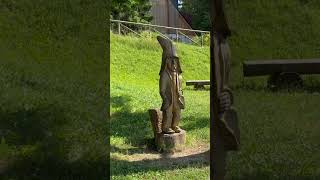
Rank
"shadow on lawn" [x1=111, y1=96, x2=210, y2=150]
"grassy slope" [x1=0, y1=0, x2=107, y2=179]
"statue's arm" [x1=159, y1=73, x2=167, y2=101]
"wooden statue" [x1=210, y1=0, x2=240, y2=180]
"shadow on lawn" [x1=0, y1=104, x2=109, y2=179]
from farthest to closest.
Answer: "shadow on lawn" [x1=111, y1=96, x2=210, y2=150] < "statue's arm" [x1=159, y1=73, x2=167, y2=101] < "grassy slope" [x1=0, y1=0, x2=107, y2=179] < "shadow on lawn" [x1=0, y1=104, x2=109, y2=179] < "wooden statue" [x1=210, y1=0, x2=240, y2=180]

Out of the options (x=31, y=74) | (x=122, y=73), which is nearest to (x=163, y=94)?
(x=31, y=74)

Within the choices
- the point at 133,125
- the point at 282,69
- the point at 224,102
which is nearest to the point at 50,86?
the point at 282,69

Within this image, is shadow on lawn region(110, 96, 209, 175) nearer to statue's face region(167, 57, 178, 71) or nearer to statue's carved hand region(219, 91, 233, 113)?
statue's face region(167, 57, 178, 71)

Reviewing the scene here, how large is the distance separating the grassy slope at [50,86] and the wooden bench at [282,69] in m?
1.41

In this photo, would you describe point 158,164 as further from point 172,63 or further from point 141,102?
point 141,102

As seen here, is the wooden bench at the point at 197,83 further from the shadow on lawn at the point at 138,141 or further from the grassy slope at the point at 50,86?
the grassy slope at the point at 50,86

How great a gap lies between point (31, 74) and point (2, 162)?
2.85 feet

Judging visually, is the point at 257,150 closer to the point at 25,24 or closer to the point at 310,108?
the point at 310,108

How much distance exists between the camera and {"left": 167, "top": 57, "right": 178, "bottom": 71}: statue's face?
275 inches

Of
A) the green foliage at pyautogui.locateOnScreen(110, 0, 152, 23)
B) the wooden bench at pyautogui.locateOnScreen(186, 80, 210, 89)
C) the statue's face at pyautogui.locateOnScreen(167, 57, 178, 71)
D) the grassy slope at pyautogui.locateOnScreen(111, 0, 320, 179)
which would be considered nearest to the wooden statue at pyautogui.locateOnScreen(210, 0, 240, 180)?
the grassy slope at pyautogui.locateOnScreen(111, 0, 320, 179)

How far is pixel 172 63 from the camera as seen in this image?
23.1 feet

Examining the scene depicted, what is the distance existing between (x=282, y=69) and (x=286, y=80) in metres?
0.27

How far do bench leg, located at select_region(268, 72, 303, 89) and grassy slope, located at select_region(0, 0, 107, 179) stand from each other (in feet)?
5.25

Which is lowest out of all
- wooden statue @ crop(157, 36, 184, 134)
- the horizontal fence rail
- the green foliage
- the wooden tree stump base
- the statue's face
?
the wooden tree stump base
